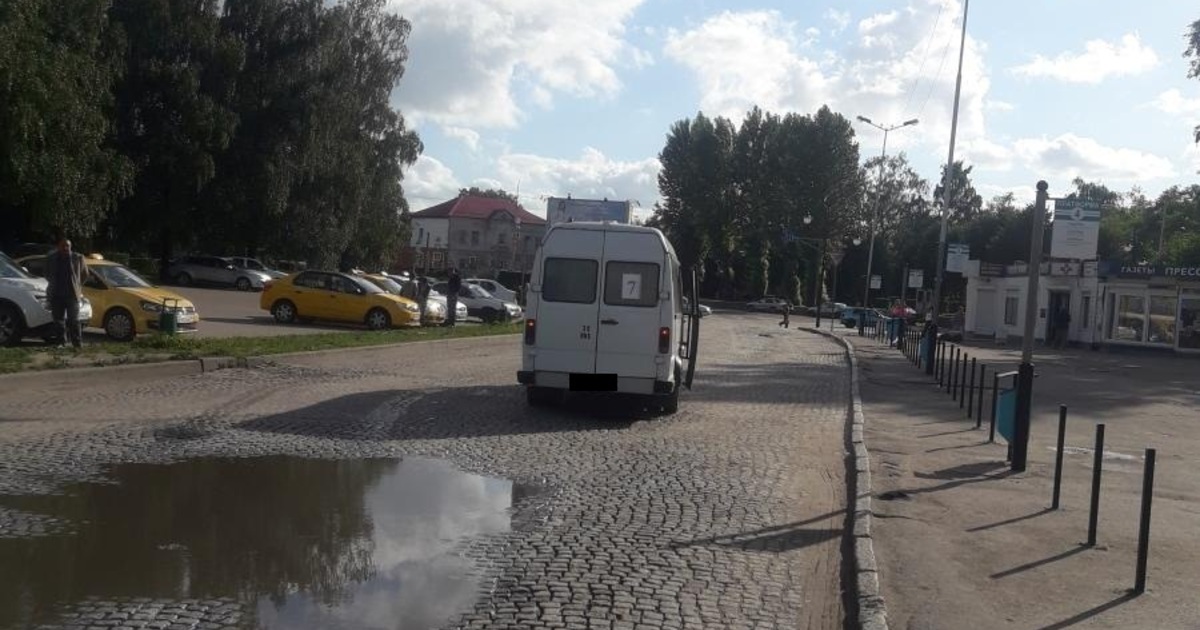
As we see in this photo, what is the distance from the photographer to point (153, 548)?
655 centimetres

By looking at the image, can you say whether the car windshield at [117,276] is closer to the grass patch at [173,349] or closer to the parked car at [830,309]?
the grass patch at [173,349]

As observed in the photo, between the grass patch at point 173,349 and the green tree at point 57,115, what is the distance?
1432cm

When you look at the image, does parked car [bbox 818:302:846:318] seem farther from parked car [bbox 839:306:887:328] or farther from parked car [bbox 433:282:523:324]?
parked car [bbox 433:282:523:324]

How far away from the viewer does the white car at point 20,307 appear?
17.5m

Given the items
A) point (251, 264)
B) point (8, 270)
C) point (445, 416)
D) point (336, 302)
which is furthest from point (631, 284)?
point (251, 264)

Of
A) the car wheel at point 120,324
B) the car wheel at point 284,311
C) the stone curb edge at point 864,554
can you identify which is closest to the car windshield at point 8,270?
the car wheel at point 120,324

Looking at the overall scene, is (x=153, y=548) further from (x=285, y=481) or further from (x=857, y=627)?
(x=857, y=627)

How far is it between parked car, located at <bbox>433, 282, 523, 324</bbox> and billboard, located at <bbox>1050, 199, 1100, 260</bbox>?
2503 centimetres

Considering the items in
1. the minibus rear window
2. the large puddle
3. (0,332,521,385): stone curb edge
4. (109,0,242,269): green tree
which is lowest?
the large puddle

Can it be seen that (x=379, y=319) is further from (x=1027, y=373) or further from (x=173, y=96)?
(x=173, y=96)

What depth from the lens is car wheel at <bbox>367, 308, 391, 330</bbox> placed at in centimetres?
2916

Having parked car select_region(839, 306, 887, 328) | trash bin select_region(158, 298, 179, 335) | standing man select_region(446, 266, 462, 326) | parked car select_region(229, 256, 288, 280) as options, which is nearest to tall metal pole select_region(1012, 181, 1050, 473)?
trash bin select_region(158, 298, 179, 335)

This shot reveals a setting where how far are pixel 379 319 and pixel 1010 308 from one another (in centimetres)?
3587

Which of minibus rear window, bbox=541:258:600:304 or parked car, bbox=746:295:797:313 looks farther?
parked car, bbox=746:295:797:313
